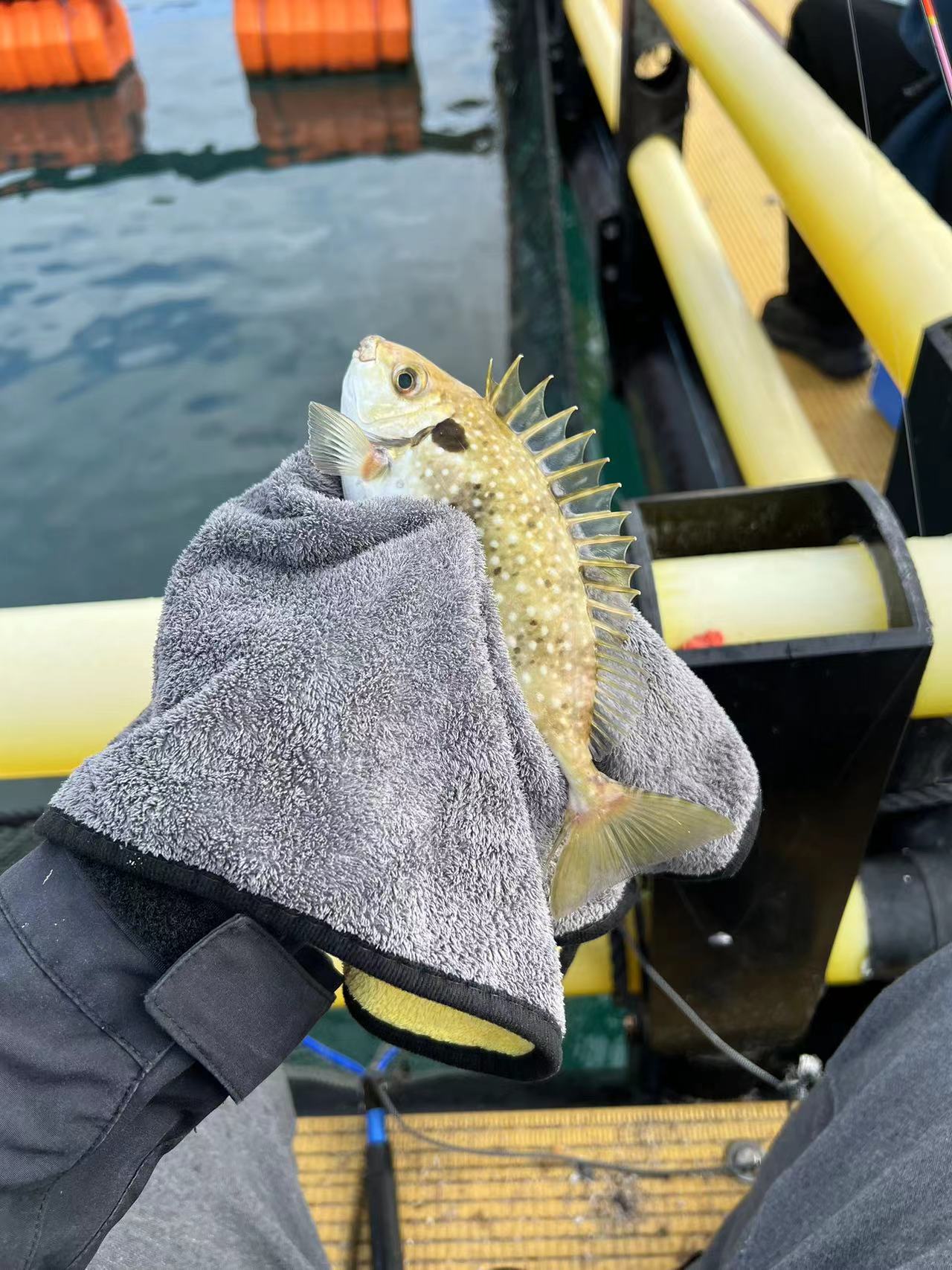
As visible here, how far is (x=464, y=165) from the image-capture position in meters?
8.45

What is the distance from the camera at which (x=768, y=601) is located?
4.34ft

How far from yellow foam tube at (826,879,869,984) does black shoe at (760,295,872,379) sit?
292 centimetres

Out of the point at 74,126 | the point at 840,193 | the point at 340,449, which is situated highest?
the point at 74,126

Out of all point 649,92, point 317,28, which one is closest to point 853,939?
point 649,92

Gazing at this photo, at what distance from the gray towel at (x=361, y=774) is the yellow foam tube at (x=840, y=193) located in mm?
1317

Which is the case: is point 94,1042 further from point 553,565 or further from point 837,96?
point 837,96

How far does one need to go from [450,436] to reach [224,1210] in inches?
47.6

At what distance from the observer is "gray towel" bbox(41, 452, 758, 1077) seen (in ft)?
2.80

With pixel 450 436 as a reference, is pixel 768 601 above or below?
below

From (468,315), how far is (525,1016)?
234 inches

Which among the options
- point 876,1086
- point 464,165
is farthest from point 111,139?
point 876,1086

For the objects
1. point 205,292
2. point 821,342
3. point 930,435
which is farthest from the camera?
point 205,292

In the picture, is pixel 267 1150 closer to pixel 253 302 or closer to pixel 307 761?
pixel 307 761

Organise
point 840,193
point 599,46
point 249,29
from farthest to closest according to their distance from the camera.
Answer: point 249,29, point 599,46, point 840,193
